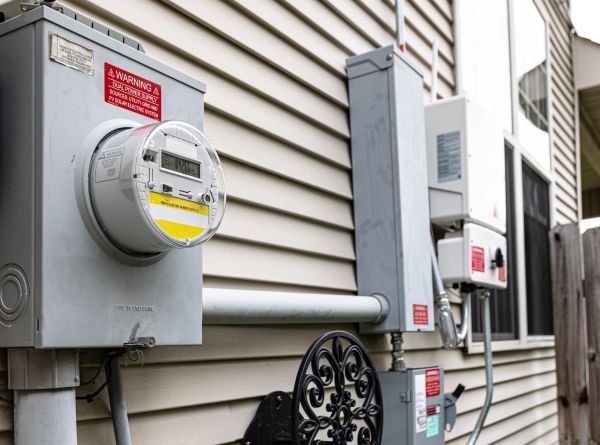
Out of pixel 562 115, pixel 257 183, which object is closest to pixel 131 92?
pixel 257 183

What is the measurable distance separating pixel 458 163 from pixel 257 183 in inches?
47.2

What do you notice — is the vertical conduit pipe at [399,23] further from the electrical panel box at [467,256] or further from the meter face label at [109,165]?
the meter face label at [109,165]

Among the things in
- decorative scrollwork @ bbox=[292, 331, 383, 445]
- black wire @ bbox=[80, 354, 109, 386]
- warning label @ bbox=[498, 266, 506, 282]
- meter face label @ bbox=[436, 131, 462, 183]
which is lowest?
decorative scrollwork @ bbox=[292, 331, 383, 445]

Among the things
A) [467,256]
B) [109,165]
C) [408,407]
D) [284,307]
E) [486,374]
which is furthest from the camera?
[486,374]

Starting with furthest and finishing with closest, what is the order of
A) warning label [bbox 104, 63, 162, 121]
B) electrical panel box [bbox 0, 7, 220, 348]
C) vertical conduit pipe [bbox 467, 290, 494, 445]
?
vertical conduit pipe [bbox 467, 290, 494, 445] < warning label [bbox 104, 63, 162, 121] < electrical panel box [bbox 0, 7, 220, 348]

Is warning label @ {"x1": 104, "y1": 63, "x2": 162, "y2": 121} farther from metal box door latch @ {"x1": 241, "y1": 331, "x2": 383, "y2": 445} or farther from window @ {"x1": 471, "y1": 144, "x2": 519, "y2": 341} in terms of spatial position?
window @ {"x1": 471, "y1": 144, "x2": 519, "y2": 341}

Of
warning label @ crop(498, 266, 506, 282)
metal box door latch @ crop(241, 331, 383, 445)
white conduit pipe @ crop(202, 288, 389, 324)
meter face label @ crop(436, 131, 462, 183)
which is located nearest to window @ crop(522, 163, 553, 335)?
warning label @ crop(498, 266, 506, 282)

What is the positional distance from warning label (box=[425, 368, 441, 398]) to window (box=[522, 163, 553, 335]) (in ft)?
7.87

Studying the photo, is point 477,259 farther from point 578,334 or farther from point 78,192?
point 78,192

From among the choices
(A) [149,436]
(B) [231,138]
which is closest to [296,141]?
(B) [231,138]

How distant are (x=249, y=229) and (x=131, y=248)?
30.3 inches

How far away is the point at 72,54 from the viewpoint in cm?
121

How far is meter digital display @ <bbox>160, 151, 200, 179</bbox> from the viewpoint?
1221 mm

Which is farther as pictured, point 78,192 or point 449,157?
point 449,157
